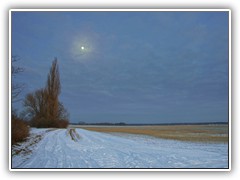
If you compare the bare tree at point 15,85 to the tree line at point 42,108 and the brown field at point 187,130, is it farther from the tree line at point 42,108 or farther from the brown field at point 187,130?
the brown field at point 187,130

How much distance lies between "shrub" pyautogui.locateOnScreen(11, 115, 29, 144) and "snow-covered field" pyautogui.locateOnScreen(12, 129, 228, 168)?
5.4 inches

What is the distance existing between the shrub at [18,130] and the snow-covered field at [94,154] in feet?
0.45

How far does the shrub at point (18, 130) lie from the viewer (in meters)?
3.76

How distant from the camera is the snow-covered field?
3.71 metres

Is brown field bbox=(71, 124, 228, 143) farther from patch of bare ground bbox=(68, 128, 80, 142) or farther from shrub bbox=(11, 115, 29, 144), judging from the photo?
shrub bbox=(11, 115, 29, 144)

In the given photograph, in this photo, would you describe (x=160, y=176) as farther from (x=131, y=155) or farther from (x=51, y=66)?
(x=51, y=66)

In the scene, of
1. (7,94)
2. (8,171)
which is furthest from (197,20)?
(8,171)

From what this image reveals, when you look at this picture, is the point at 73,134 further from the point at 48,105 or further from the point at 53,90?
the point at 53,90

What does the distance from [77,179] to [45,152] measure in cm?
64

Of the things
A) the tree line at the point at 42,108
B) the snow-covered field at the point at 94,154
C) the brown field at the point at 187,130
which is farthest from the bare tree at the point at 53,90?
the brown field at the point at 187,130

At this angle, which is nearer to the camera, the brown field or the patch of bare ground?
the brown field

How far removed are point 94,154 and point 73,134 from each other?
678 millimetres

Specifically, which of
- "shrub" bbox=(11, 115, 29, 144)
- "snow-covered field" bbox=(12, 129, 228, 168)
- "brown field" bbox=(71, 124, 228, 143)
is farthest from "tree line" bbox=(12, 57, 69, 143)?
"brown field" bbox=(71, 124, 228, 143)

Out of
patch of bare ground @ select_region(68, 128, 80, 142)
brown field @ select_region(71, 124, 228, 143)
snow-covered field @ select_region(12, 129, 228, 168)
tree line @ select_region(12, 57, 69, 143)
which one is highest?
tree line @ select_region(12, 57, 69, 143)
